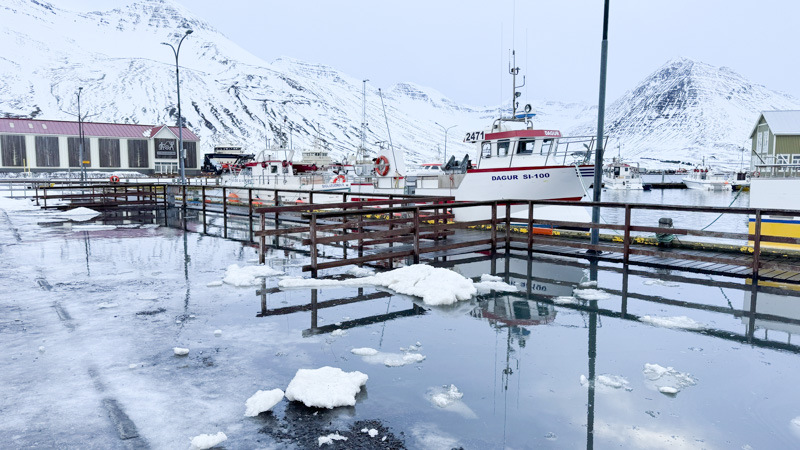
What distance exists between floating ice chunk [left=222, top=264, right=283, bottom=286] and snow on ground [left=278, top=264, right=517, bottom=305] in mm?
619

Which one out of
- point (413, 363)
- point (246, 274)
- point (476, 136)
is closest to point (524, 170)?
point (476, 136)

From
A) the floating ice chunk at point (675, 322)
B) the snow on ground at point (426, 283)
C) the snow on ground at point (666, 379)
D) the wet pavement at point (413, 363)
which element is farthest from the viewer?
the snow on ground at point (426, 283)

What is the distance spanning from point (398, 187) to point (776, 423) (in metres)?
25.7

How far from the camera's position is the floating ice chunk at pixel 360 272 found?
1040cm

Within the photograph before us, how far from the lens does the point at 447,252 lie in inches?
502

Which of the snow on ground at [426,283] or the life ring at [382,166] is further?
the life ring at [382,166]

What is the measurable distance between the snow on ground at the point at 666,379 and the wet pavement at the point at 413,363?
2 centimetres

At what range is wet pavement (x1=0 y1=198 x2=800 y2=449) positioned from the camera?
14.4 feet

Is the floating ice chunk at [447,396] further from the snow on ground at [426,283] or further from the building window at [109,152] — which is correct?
the building window at [109,152]

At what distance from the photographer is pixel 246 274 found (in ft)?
33.1

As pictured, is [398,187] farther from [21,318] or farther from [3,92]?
[3,92]

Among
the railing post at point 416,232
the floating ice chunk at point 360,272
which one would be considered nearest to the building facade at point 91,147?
the floating ice chunk at point 360,272

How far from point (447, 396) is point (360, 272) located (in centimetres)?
571

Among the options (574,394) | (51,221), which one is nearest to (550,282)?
(574,394)
